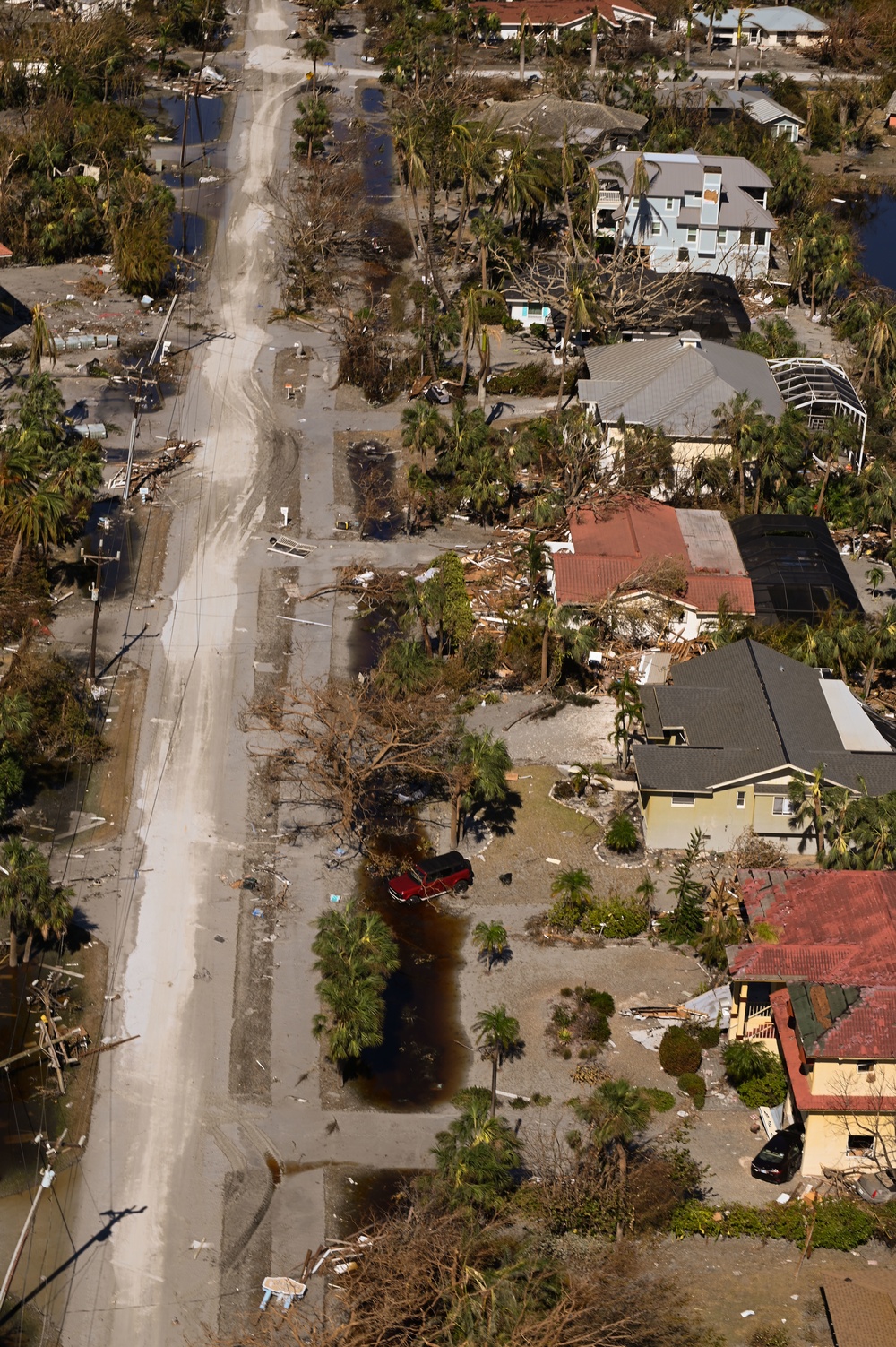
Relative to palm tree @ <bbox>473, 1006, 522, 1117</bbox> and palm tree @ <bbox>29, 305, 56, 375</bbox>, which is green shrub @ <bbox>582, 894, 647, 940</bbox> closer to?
palm tree @ <bbox>473, 1006, 522, 1117</bbox>

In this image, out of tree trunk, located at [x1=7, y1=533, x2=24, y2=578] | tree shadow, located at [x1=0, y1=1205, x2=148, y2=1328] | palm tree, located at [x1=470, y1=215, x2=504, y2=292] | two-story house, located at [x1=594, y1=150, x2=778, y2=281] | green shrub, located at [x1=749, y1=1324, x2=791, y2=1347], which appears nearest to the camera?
green shrub, located at [x1=749, y1=1324, x2=791, y2=1347]

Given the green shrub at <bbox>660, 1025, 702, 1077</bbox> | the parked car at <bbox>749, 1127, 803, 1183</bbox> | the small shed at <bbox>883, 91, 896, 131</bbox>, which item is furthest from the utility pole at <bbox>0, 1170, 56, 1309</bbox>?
the small shed at <bbox>883, 91, 896, 131</bbox>

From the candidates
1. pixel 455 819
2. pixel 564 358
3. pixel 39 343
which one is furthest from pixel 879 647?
pixel 39 343

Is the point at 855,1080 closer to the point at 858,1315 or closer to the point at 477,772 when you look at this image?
the point at 858,1315

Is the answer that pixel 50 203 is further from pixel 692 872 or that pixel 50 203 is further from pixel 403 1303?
pixel 403 1303

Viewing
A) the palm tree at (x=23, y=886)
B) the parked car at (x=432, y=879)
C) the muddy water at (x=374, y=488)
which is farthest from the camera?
the muddy water at (x=374, y=488)

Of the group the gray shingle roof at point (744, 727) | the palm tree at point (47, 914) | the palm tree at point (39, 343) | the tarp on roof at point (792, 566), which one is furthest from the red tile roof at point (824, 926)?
the palm tree at point (39, 343)

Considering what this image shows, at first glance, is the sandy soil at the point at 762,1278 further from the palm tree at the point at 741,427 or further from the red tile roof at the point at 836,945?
the palm tree at the point at 741,427
